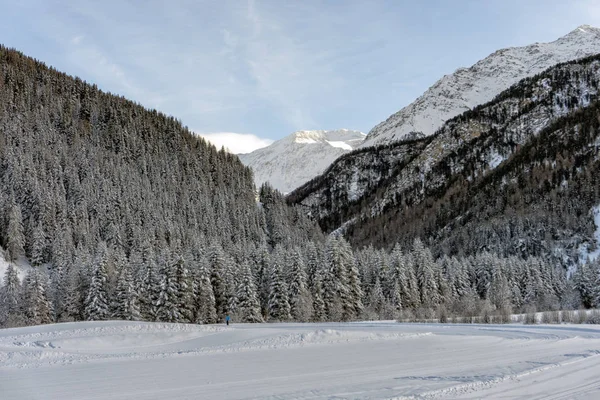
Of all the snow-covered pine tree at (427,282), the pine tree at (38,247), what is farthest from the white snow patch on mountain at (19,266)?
the snow-covered pine tree at (427,282)

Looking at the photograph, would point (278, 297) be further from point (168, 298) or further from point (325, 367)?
point (325, 367)

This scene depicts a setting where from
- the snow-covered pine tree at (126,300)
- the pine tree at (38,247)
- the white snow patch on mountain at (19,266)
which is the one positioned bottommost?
the snow-covered pine tree at (126,300)

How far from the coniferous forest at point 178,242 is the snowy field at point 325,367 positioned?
21.4 metres

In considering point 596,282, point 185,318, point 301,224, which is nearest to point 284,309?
point 185,318

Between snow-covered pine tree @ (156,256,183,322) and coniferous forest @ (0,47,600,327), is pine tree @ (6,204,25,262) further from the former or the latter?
snow-covered pine tree @ (156,256,183,322)

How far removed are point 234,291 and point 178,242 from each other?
13935 millimetres

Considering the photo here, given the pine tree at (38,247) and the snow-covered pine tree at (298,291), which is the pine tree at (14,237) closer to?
the pine tree at (38,247)

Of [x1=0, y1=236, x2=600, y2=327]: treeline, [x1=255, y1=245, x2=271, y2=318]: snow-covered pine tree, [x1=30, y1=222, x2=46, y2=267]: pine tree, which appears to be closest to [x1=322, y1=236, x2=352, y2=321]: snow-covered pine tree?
[x1=0, y1=236, x2=600, y2=327]: treeline

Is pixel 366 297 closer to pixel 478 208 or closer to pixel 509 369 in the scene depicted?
pixel 509 369

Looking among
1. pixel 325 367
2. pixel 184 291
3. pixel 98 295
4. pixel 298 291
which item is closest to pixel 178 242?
pixel 184 291

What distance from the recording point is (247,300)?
2206 inches

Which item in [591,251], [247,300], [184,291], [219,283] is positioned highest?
[591,251]

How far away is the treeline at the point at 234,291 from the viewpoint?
54.7 meters

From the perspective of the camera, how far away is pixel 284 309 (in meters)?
55.8
